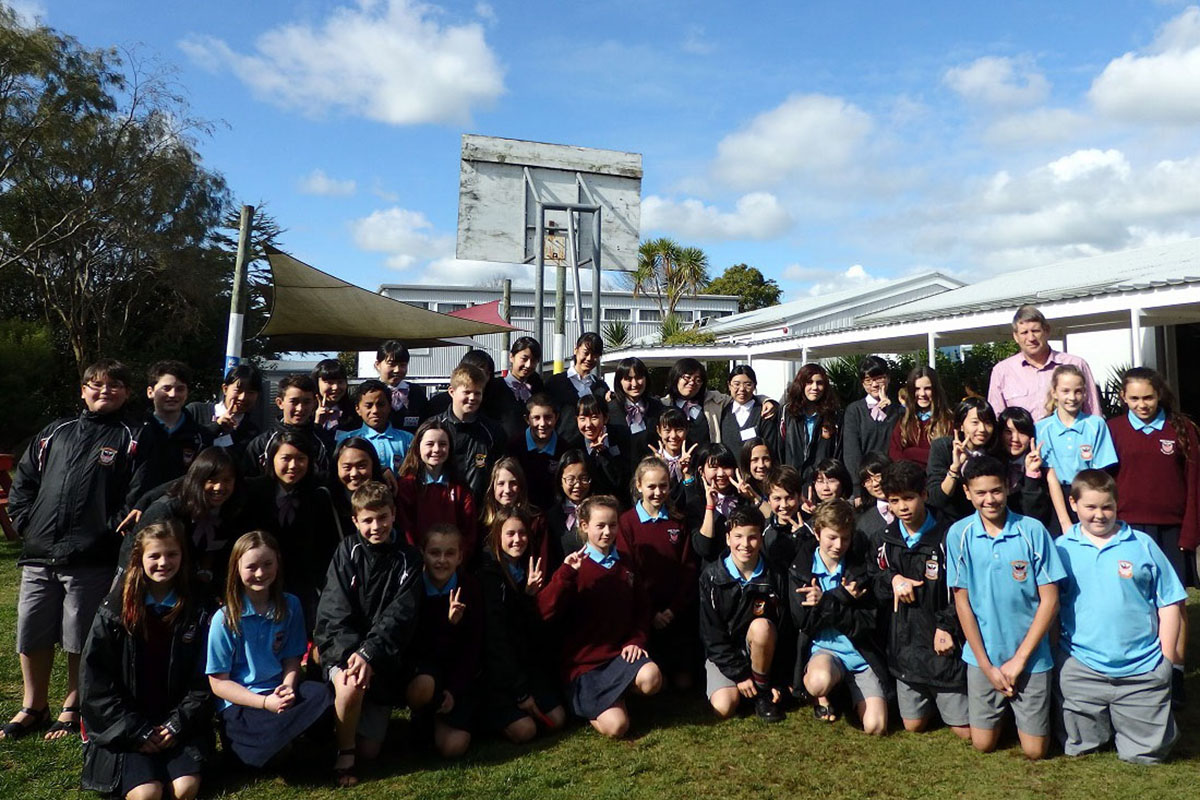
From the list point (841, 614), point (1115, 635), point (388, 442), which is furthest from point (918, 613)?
point (388, 442)

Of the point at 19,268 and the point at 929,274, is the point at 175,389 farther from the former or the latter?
the point at 929,274

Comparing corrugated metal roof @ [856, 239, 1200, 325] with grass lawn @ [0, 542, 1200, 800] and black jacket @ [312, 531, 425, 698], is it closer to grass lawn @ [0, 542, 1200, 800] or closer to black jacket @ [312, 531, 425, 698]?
grass lawn @ [0, 542, 1200, 800]

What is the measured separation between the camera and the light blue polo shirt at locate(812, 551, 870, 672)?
4055 mm

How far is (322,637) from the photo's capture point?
359 cm

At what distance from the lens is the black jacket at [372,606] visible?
3543mm

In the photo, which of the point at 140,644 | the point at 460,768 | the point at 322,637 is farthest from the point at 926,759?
the point at 140,644

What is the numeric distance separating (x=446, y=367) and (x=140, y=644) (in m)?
31.2

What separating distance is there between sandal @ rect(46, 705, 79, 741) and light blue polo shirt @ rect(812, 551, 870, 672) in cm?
351

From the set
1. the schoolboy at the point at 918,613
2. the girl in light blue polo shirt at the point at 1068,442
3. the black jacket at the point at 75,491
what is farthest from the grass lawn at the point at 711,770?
the girl in light blue polo shirt at the point at 1068,442

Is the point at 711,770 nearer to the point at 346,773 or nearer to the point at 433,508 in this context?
the point at 346,773

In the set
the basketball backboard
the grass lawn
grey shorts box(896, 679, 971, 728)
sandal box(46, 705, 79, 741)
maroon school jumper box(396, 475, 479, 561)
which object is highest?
the basketball backboard

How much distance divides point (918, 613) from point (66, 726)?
3.99 metres

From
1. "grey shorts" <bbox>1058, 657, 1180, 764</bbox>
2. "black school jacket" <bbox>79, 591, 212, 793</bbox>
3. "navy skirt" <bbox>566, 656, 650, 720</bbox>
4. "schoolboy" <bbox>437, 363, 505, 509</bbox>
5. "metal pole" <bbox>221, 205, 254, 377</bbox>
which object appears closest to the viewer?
"black school jacket" <bbox>79, 591, 212, 793</bbox>

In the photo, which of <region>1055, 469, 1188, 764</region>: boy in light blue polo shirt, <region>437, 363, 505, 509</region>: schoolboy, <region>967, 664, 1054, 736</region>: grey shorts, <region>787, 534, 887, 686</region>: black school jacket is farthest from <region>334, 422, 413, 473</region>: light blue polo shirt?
<region>1055, 469, 1188, 764</region>: boy in light blue polo shirt
